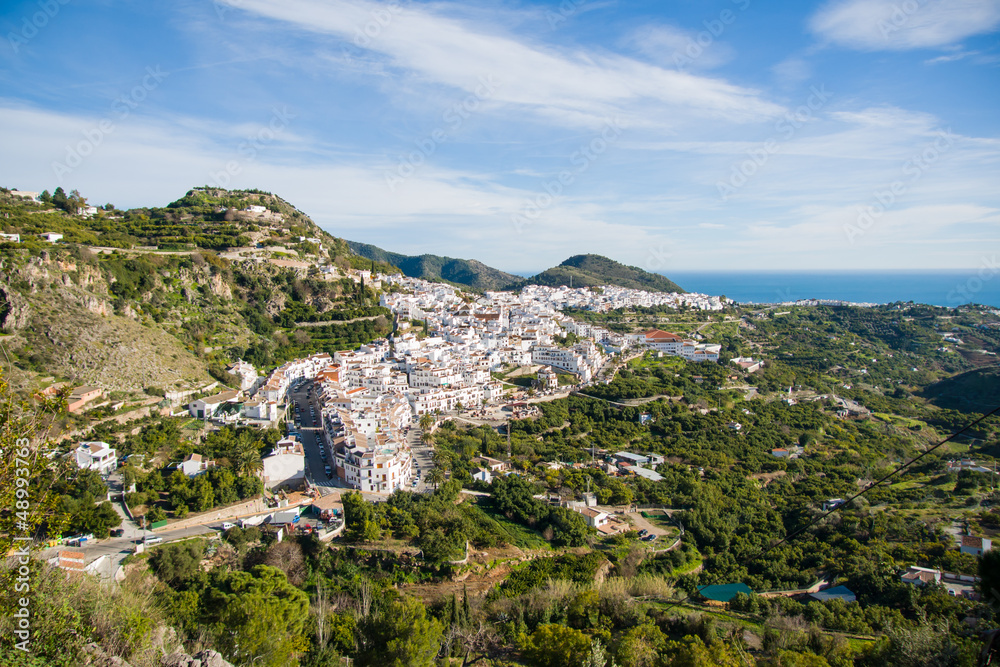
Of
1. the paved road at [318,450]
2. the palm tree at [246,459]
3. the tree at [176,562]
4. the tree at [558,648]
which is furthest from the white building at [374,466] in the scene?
the tree at [558,648]

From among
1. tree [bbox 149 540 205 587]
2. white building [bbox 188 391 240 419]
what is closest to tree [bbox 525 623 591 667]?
tree [bbox 149 540 205 587]

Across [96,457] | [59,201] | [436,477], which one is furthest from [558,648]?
[59,201]

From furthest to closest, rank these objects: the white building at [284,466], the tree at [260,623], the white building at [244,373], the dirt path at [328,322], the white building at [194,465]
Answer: the dirt path at [328,322] → the white building at [244,373] → the white building at [284,466] → the white building at [194,465] → the tree at [260,623]

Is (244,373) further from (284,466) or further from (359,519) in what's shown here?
(359,519)

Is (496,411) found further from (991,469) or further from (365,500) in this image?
(991,469)

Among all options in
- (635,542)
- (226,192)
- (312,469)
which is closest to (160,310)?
(312,469)

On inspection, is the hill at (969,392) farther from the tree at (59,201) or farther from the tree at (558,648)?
the tree at (59,201)

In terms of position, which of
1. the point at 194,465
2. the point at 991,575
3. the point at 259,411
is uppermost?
the point at 991,575
